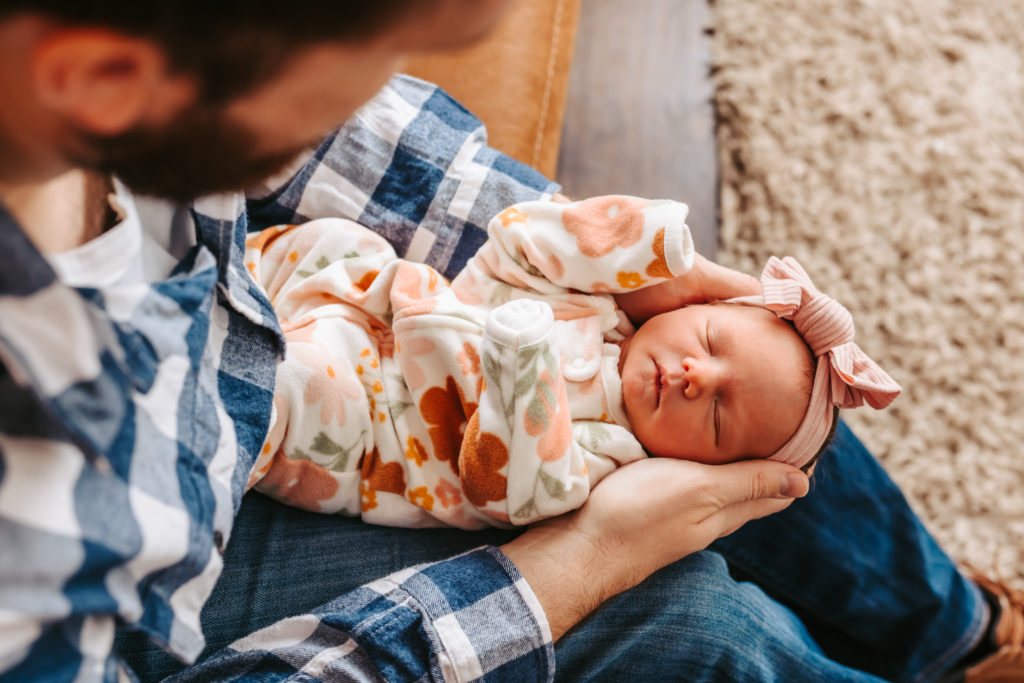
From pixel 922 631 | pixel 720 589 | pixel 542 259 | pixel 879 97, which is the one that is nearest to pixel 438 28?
pixel 542 259

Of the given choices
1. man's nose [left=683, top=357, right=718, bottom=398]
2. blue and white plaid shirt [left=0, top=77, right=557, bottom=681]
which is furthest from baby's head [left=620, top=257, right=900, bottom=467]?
blue and white plaid shirt [left=0, top=77, right=557, bottom=681]

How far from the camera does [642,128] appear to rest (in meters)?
1.87

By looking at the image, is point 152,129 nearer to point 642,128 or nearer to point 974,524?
point 642,128

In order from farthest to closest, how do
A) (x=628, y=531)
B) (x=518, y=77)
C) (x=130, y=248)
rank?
1. (x=518, y=77)
2. (x=628, y=531)
3. (x=130, y=248)

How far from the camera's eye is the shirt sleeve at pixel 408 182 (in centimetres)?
100

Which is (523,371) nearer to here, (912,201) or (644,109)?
(644,109)

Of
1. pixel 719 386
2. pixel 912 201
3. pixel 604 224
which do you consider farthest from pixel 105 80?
pixel 912 201

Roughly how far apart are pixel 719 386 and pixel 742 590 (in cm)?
26

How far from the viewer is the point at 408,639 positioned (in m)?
0.78

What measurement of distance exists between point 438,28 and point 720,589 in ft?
2.45

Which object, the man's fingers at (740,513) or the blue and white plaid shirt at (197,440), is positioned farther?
the man's fingers at (740,513)

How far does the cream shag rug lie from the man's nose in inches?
32.1

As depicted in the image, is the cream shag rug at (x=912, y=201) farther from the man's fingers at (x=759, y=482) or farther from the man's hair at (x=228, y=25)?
the man's hair at (x=228, y=25)

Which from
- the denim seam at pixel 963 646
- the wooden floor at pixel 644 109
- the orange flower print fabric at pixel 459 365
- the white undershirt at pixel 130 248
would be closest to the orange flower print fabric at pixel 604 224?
the orange flower print fabric at pixel 459 365
